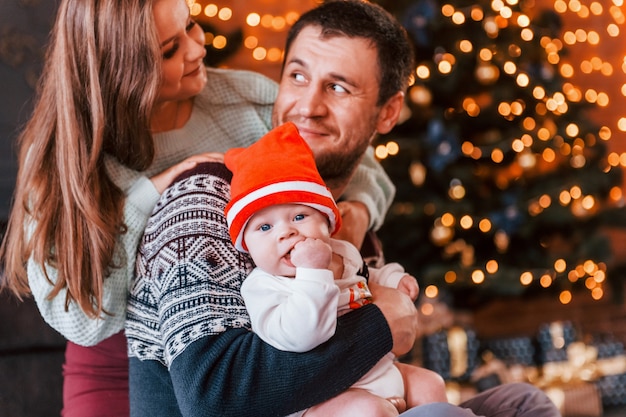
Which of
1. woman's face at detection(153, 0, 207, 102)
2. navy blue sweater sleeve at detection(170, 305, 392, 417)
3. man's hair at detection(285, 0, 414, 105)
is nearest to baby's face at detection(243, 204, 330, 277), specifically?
navy blue sweater sleeve at detection(170, 305, 392, 417)

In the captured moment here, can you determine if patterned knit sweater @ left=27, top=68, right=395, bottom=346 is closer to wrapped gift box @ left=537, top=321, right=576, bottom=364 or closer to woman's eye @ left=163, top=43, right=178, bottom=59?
woman's eye @ left=163, top=43, right=178, bottom=59

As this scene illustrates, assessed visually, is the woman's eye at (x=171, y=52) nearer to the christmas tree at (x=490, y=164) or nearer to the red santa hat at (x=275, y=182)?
the red santa hat at (x=275, y=182)

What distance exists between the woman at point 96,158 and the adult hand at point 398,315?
44cm

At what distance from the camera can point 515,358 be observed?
373 centimetres

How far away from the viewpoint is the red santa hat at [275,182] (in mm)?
1237

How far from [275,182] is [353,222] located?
1.74 ft

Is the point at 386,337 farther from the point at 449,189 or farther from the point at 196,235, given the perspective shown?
the point at 449,189

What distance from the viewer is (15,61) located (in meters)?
3.74

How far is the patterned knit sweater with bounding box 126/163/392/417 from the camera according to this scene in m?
1.20

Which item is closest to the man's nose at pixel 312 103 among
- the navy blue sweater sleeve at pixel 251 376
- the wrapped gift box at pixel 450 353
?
the navy blue sweater sleeve at pixel 251 376

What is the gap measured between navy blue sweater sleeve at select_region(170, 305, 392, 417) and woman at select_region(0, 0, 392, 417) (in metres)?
0.35

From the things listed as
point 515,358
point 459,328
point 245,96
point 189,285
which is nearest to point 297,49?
point 245,96

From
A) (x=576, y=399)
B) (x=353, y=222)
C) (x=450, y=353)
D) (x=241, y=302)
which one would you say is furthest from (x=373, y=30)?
(x=576, y=399)

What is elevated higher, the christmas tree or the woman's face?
the woman's face
